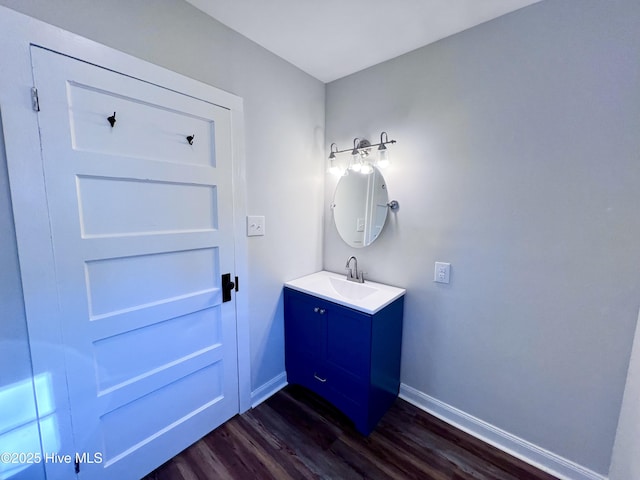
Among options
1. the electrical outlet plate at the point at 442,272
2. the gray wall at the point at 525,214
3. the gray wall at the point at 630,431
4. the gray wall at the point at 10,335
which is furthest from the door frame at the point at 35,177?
the gray wall at the point at 630,431

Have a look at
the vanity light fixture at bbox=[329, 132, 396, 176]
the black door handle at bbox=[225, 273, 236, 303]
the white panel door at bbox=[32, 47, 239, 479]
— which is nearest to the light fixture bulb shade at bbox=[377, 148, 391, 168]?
the vanity light fixture at bbox=[329, 132, 396, 176]

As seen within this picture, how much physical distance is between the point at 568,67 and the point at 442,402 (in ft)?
6.59

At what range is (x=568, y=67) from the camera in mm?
1203

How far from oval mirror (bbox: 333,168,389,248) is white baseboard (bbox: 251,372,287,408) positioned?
1201mm

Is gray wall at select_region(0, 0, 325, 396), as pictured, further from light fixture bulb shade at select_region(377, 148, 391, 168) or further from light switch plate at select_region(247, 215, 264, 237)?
light fixture bulb shade at select_region(377, 148, 391, 168)

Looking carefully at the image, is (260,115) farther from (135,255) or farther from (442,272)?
(442,272)

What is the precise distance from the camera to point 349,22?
55.9 inches

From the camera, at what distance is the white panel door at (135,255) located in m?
1.03

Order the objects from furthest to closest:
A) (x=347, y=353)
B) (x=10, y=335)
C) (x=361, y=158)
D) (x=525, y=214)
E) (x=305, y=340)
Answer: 1. (x=361, y=158)
2. (x=305, y=340)
3. (x=347, y=353)
4. (x=525, y=214)
5. (x=10, y=335)

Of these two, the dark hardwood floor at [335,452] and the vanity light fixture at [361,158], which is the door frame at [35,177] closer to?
the dark hardwood floor at [335,452]

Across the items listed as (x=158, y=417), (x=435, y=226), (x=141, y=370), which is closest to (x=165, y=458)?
(x=158, y=417)

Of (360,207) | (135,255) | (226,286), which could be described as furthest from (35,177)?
(360,207)

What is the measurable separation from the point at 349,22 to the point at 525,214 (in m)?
1.43

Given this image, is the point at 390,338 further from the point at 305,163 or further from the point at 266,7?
the point at 266,7
